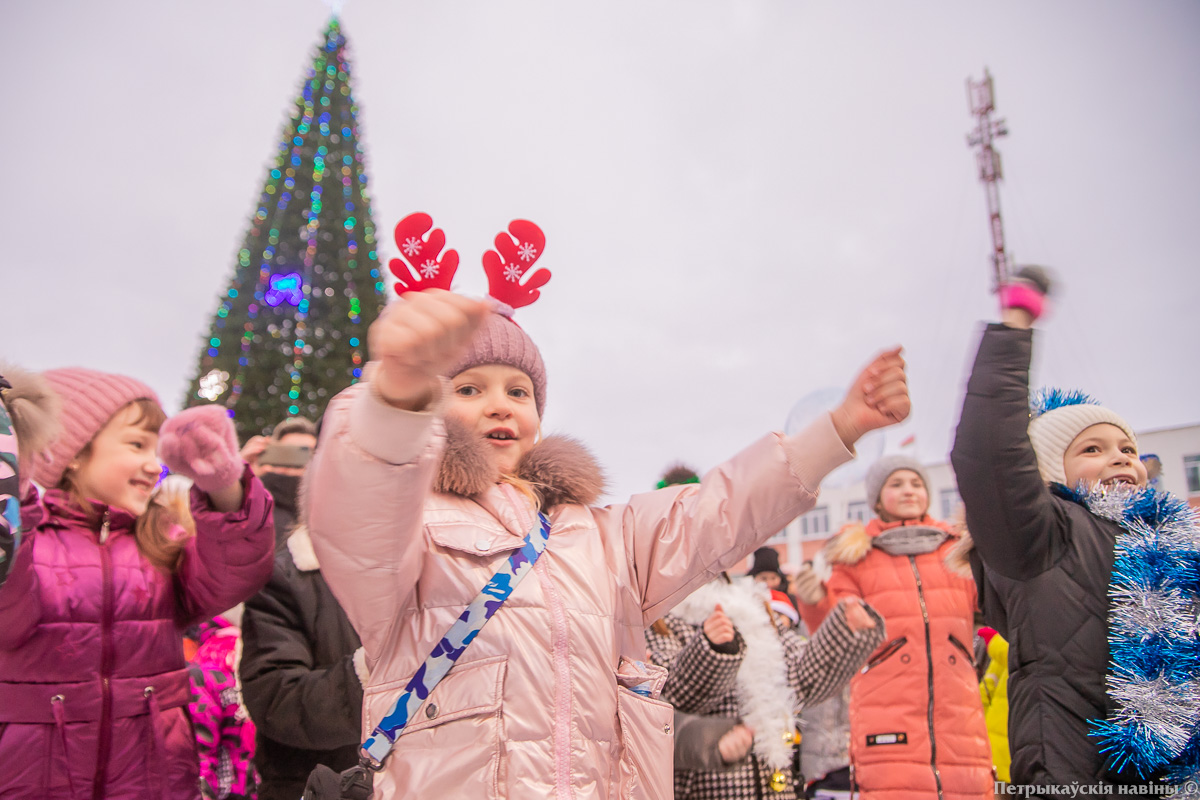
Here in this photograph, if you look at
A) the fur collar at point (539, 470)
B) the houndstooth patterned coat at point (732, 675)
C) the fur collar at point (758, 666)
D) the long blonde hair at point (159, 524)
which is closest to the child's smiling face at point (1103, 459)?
the houndstooth patterned coat at point (732, 675)

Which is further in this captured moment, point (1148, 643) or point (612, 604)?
point (1148, 643)

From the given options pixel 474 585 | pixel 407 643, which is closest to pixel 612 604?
pixel 474 585

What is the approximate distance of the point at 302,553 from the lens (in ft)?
9.36

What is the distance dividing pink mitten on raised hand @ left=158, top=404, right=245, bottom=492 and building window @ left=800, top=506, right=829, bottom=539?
27513 millimetres

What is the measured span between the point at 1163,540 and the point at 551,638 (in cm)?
185

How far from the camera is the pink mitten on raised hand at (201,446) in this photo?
6.29ft

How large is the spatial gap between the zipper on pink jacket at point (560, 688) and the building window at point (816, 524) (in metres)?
27.6

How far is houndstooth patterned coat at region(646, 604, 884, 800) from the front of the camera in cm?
279

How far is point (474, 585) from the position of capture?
158 centimetres

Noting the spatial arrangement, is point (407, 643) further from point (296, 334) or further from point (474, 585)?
point (296, 334)

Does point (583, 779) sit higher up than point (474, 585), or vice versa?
point (474, 585)

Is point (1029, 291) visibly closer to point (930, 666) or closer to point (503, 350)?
point (503, 350)

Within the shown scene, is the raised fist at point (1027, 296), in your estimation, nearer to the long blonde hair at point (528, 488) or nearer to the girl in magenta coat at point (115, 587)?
the long blonde hair at point (528, 488)

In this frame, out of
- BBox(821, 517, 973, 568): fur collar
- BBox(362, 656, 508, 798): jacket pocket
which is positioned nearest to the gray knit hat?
BBox(821, 517, 973, 568): fur collar
